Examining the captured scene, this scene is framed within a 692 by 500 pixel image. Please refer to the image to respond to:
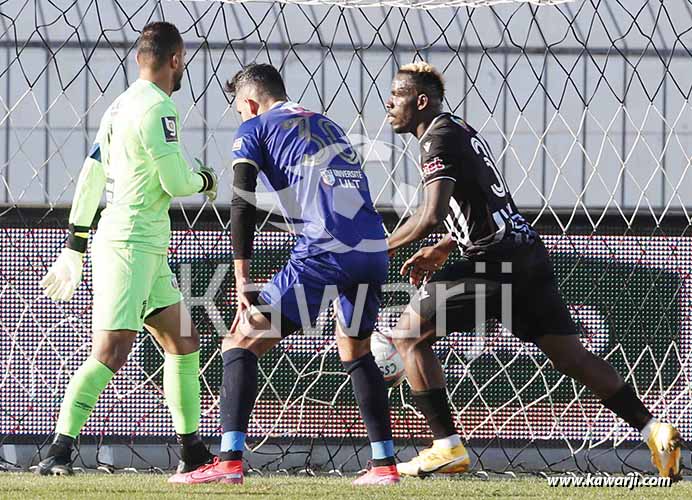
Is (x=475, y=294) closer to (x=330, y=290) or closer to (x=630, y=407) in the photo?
(x=330, y=290)

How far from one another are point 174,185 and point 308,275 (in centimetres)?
65

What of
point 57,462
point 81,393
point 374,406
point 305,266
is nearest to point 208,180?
point 305,266

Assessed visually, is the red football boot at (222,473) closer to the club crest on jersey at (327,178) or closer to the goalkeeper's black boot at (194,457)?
the goalkeeper's black boot at (194,457)

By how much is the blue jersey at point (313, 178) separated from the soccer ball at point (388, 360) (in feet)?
3.72

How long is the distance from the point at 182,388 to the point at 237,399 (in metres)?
0.59

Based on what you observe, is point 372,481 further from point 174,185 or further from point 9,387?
point 9,387

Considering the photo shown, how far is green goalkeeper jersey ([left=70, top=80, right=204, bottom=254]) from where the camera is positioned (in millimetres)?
5066

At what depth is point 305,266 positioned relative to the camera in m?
4.92

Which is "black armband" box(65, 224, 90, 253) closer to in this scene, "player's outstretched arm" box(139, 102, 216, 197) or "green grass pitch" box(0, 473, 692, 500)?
"player's outstretched arm" box(139, 102, 216, 197)

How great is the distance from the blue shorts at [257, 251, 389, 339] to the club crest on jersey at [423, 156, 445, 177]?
0.40 m

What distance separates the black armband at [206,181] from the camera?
5238 millimetres

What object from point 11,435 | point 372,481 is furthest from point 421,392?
point 11,435

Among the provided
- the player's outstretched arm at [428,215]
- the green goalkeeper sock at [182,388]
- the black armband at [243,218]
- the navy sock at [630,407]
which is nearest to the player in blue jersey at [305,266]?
the black armband at [243,218]

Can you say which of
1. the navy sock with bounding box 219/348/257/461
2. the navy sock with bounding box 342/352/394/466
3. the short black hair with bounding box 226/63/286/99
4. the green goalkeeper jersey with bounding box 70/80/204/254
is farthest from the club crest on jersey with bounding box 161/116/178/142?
the navy sock with bounding box 342/352/394/466
